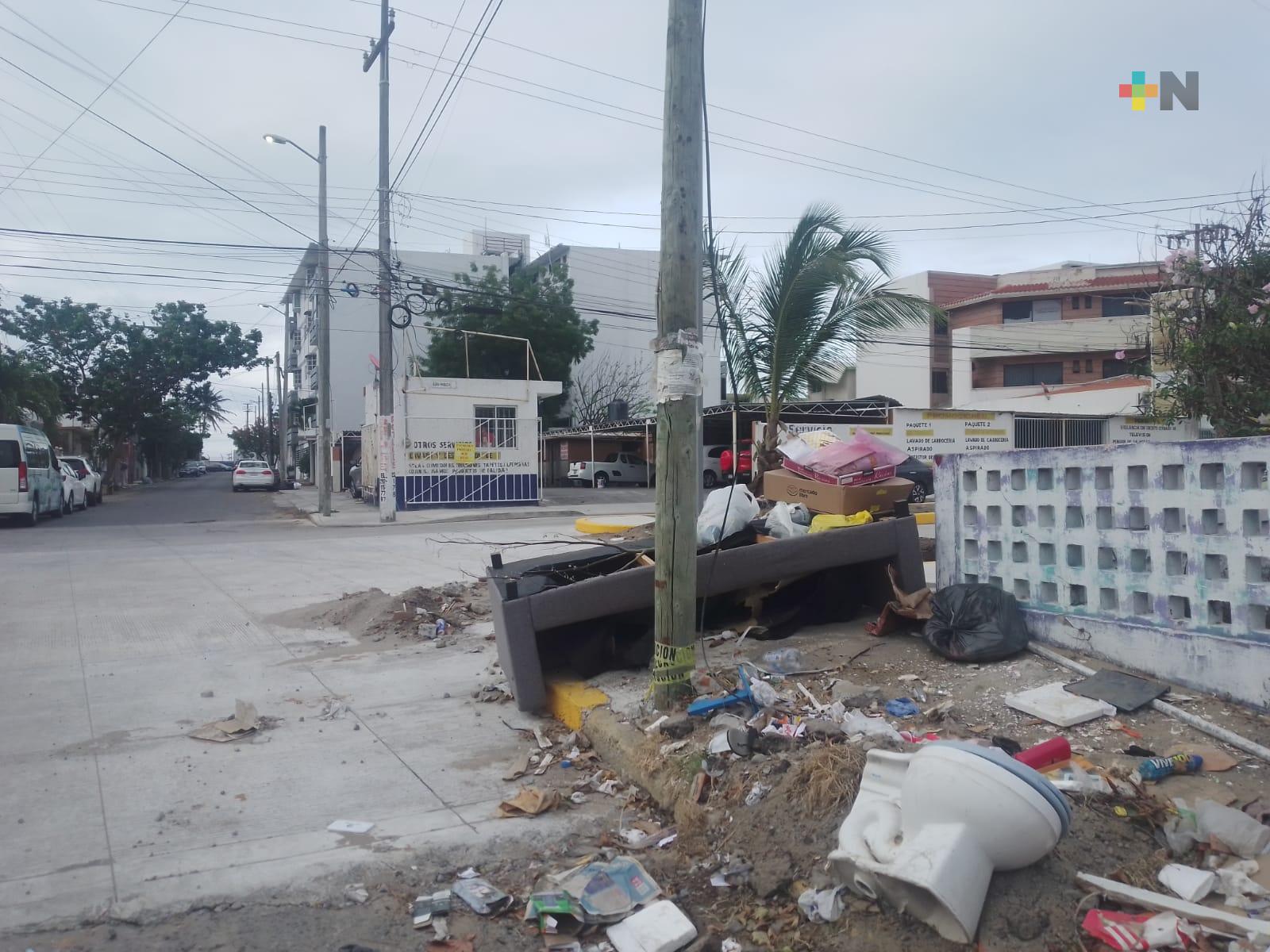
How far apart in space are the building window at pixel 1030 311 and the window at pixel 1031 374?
2176mm

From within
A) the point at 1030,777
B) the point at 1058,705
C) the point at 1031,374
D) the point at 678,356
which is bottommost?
the point at 1058,705

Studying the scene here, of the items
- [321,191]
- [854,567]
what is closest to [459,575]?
[854,567]

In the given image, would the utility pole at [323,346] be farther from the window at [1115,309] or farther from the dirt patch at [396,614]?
the window at [1115,309]

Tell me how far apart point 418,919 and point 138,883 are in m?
1.21

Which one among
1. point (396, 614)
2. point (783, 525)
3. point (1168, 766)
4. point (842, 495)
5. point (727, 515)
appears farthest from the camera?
point (396, 614)

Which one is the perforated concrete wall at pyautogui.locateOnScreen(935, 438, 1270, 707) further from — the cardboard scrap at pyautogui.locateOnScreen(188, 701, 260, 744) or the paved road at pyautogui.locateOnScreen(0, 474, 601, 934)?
the cardboard scrap at pyautogui.locateOnScreen(188, 701, 260, 744)

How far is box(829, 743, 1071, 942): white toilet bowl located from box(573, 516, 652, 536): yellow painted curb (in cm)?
1197

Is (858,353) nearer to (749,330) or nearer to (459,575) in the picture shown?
(749,330)

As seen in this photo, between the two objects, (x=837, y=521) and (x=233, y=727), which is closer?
(x=233, y=727)

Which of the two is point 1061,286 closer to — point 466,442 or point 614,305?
point 614,305

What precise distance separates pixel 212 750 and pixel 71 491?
26.1 m

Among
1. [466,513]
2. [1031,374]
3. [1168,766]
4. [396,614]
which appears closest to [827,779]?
[1168,766]

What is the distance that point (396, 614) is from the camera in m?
8.97

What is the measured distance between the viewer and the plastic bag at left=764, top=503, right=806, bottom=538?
6.90 metres
